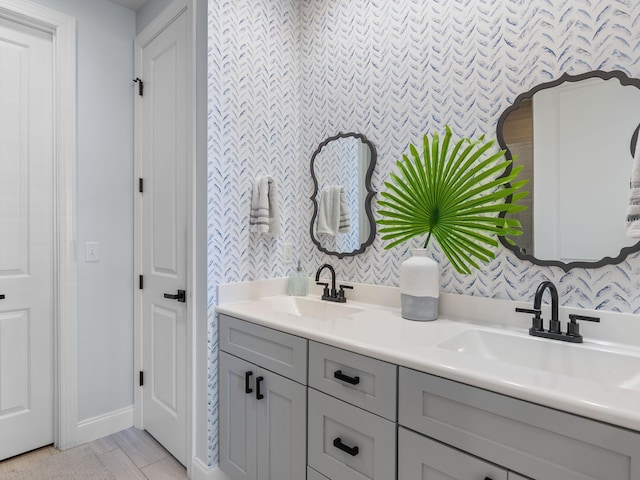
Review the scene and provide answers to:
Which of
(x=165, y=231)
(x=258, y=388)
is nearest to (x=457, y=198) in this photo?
(x=258, y=388)

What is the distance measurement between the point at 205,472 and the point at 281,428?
605 millimetres

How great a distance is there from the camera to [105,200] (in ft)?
7.30

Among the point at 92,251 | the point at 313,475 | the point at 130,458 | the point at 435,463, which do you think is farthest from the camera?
the point at 92,251

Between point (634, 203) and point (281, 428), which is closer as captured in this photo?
point (634, 203)

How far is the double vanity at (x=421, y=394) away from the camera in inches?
31.9

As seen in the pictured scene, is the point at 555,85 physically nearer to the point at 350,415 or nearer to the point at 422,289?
the point at 422,289

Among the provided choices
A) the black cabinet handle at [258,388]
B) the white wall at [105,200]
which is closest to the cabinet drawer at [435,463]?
the black cabinet handle at [258,388]

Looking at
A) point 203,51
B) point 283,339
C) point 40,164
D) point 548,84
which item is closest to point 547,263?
point 548,84

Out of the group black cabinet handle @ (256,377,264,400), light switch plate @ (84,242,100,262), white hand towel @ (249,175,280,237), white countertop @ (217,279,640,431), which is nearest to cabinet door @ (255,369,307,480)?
black cabinet handle @ (256,377,264,400)

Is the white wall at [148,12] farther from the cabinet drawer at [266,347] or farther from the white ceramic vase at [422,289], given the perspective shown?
the white ceramic vase at [422,289]

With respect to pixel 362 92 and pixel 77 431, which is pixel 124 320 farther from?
pixel 362 92

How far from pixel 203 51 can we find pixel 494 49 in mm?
1298

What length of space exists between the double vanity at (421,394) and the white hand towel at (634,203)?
0.29 m

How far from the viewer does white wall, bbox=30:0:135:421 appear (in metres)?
2.14
